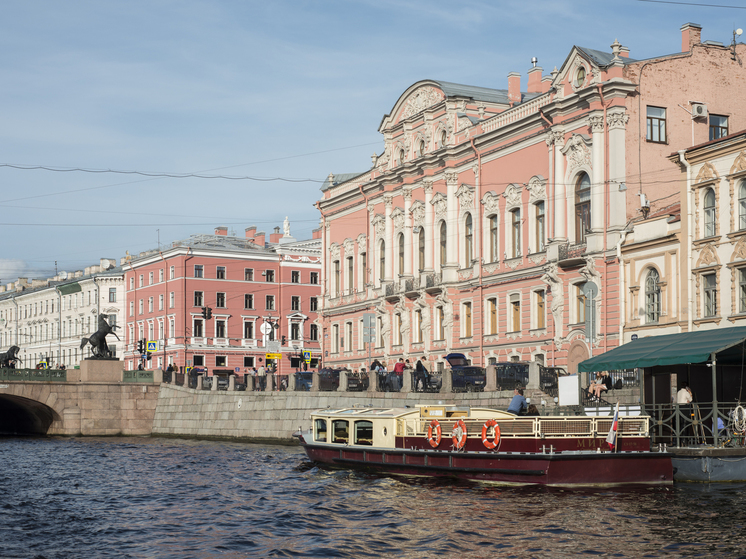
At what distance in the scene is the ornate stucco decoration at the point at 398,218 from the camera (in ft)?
181

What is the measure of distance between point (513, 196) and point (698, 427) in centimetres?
2206

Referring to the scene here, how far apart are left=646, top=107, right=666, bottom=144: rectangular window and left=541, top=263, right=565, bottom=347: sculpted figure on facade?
636 centimetres

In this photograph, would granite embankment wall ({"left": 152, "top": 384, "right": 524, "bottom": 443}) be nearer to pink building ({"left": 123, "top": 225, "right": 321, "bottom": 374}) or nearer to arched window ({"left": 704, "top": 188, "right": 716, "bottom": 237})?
arched window ({"left": 704, "top": 188, "right": 716, "bottom": 237})

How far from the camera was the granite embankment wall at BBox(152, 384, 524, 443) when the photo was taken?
3706cm

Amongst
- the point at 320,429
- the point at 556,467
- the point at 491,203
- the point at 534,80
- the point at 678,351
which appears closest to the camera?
the point at 556,467

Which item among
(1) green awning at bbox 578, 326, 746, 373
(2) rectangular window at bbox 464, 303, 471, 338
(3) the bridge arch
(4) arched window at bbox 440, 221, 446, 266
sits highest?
(4) arched window at bbox 440, 221, 446, 266

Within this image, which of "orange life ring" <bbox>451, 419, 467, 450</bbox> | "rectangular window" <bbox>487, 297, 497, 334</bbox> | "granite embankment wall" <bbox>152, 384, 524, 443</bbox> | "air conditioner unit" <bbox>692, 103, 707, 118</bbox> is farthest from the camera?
"rectangular window" <bbox>487, 297, 497, 334</bbox>

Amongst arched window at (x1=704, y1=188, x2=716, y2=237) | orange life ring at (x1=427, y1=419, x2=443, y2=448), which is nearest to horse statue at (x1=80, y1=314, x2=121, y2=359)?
orange life ring at (x1=427, y1=419, x2=443, y2=448)

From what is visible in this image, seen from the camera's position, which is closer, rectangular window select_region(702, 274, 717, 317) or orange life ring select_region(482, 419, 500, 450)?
orange life ring select_region(482, 419, 500, 450)

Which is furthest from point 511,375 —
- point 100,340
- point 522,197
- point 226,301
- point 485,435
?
point 226,301

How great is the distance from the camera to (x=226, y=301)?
260 feet

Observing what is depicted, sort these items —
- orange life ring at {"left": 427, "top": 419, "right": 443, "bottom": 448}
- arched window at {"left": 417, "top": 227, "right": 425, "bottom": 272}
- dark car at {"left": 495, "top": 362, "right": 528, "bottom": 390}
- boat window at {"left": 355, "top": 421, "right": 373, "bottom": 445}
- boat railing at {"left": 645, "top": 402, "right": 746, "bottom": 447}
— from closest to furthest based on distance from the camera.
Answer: boat railing at {"left": 645, "top": 402, "right": 746, "bottom": 447} < orange life ring at {"left": 427, "top": 419, "right": 443, "bottom": 448} < boat window at {"left": 355, "top": 421, "right": 373, "bottom": 445} < dark car at {"left": 495, "top": 362, "right": 528, "bottom": 390} < arched window at {"left": 417, "top": 227, "right": 425, "bottom": 272}

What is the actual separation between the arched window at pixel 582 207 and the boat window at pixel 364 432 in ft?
51.9

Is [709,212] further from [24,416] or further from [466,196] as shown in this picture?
[24,416]
